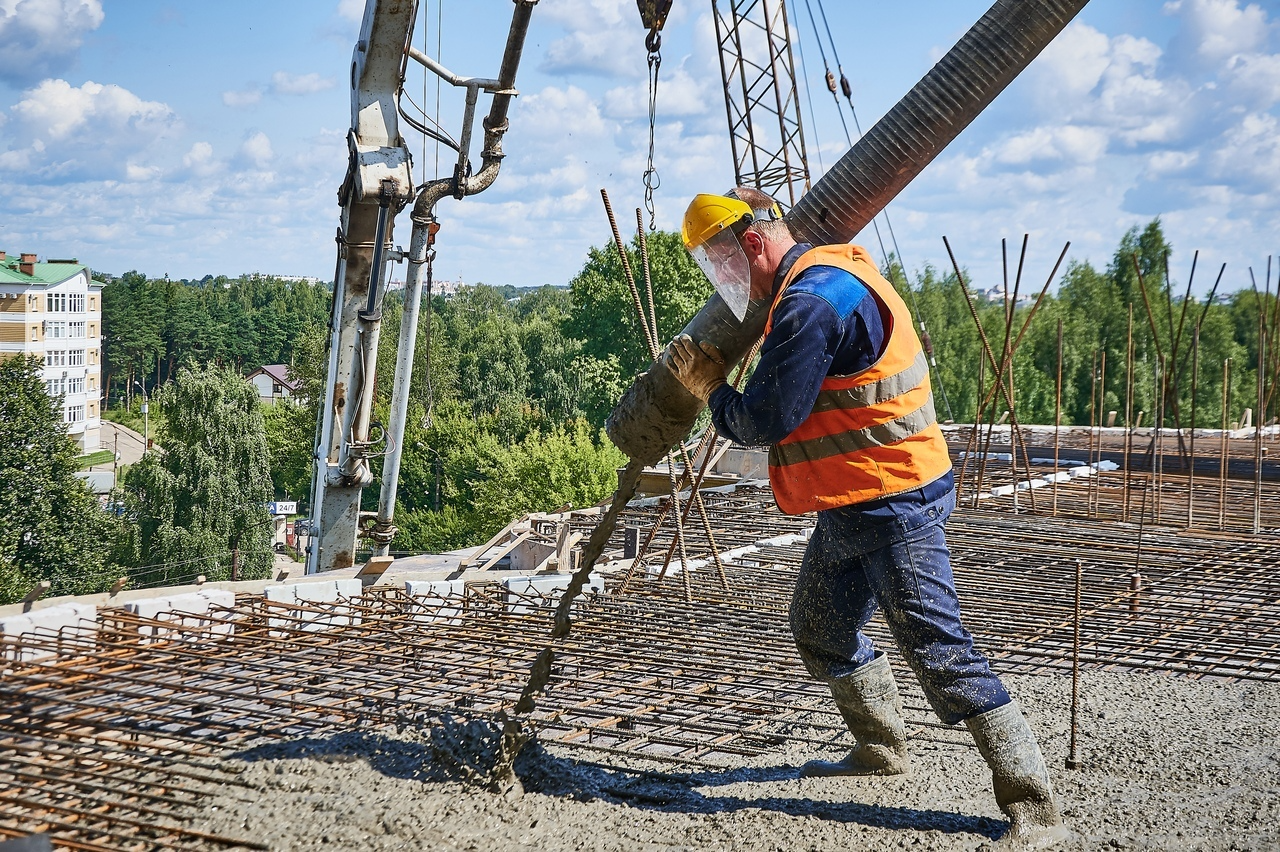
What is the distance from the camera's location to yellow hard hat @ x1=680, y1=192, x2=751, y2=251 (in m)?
3.16

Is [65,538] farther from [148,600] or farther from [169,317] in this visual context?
[169,317]

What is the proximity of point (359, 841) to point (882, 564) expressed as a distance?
1.55 m

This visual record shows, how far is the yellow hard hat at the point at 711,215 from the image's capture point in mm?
3158

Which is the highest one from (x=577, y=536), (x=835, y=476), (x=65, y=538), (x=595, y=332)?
(x=595, y=332)

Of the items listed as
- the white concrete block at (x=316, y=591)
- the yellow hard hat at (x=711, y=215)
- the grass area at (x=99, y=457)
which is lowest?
the grass area at (x=99, y=457)

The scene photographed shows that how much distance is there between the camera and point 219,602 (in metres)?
5.55

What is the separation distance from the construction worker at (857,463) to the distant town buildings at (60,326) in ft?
144

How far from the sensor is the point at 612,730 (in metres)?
3.85

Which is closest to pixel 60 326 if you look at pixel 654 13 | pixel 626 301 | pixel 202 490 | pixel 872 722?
pixel 202 490

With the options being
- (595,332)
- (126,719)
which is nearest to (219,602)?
(126,719)

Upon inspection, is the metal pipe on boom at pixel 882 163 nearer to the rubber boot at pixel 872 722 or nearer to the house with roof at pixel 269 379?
the rubber boot at pixel 872 722

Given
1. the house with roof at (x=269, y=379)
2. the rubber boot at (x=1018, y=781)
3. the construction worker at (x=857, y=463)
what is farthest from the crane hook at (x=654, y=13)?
the house with roof at (x=269, y=379)

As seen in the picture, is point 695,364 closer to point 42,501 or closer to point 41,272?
point 42,501

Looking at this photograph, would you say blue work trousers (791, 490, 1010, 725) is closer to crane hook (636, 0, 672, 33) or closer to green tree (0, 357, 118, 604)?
crane hook (636, 0, 672, 33)
